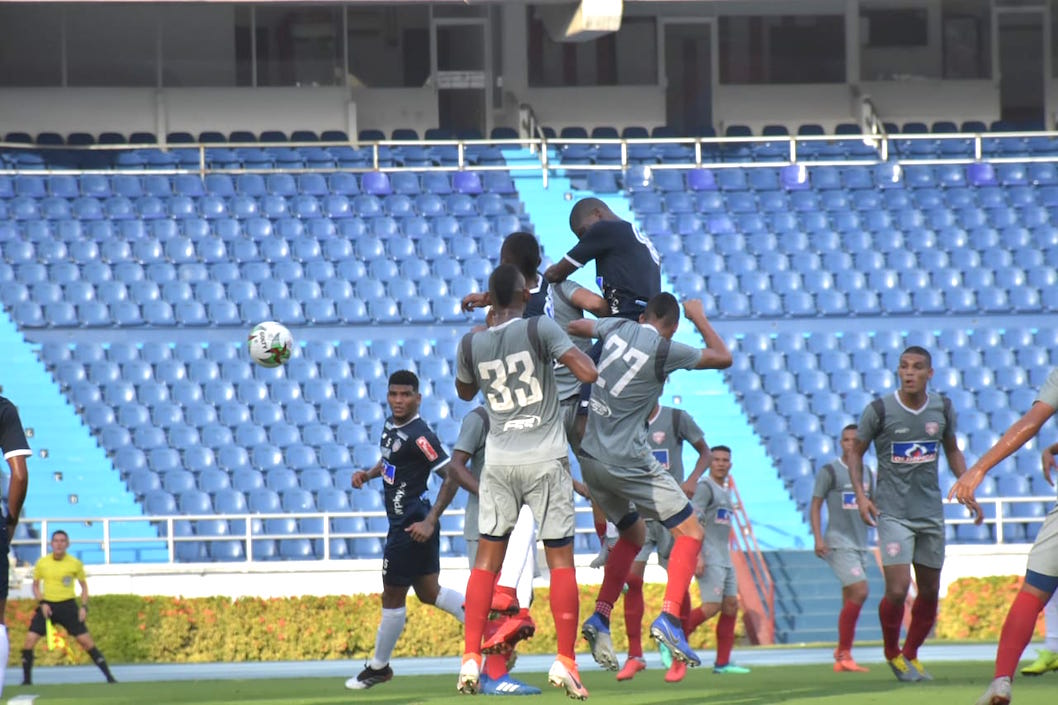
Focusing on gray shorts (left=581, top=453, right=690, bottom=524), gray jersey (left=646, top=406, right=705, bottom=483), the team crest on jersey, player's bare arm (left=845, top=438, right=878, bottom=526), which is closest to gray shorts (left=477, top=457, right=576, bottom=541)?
gray shorts (left=581, top=453, right=690, bottom=524)

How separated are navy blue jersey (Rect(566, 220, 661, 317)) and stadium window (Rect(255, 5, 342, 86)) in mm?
18266

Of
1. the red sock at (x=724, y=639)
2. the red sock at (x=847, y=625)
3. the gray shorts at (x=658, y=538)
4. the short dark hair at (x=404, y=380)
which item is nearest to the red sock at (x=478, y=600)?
the short dark hair at (x=404, y=380)

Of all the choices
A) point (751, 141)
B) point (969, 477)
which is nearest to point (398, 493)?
point (969, 477)

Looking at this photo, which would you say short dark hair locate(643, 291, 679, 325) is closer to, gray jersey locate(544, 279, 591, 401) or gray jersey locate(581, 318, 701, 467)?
gray jersey locate(581, 318, 701, 467)

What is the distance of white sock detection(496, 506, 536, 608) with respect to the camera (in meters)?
10.1

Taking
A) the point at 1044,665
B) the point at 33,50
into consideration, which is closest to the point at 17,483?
the point at 1044,665

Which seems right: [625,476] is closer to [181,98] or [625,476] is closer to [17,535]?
[17,535]

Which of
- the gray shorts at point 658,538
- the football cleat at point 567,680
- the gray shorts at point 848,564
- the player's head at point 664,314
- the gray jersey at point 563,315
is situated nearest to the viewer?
the football cleat at point 567,680

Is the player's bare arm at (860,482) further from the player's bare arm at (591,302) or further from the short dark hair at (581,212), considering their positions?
the short dark hair at (581,212)

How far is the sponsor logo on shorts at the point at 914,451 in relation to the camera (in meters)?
11.7

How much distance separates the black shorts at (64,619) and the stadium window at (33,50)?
493 inches

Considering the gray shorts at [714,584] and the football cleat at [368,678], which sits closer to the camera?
the football cleat at [368,678]

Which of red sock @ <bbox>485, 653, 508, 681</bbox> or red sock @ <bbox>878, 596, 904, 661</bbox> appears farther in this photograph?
red sock @ <bbox>878, 596, 904, 661</bbox>

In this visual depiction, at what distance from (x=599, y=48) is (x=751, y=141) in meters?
3.57
